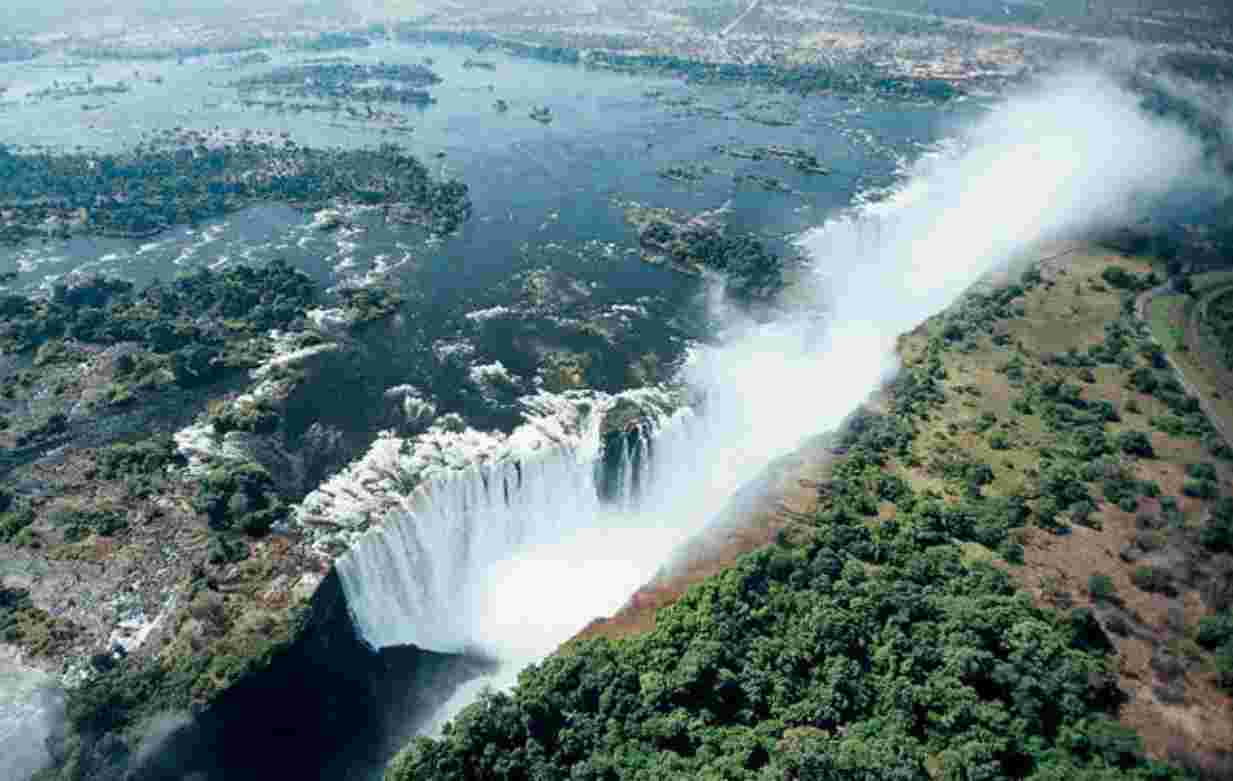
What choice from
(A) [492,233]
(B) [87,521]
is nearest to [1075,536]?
(B) [87,521]

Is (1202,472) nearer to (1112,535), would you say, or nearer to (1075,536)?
(1112,535)

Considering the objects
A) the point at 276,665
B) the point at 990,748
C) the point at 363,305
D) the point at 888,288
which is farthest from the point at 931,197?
the point at 276,665

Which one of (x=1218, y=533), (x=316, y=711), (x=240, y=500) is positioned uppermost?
(x=1218, y=533)

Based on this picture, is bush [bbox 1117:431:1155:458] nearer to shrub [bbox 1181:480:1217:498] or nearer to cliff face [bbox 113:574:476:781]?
shrub [bbox 1181:480:1217:498]

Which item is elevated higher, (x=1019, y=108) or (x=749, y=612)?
(x=1019, y=108)

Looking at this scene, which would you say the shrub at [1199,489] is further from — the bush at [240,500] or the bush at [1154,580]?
the bush at [240,500]

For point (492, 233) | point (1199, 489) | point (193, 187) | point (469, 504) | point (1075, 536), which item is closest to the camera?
point (1075, 536)

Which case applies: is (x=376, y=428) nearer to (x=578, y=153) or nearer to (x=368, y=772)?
(x=368, y=772)
